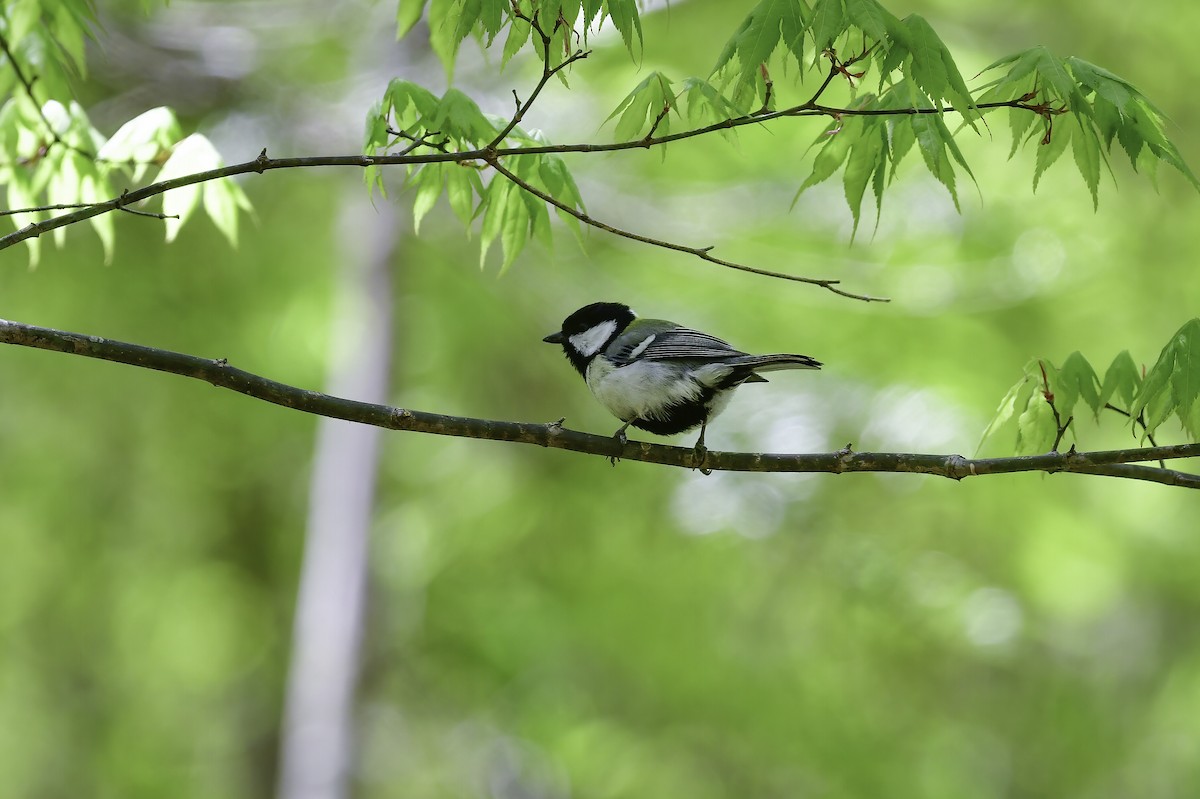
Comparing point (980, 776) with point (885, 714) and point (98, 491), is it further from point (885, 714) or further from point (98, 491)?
point (98, 491)

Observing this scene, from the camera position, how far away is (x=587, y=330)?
3324 millimetres

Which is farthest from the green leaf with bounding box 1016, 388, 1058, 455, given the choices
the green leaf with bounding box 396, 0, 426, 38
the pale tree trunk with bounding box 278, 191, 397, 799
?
the pale tree trunk with bounding box 278, 191, 397, 799

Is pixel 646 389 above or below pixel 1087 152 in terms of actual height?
below

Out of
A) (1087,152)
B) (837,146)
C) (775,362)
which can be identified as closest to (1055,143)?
(1087,152)

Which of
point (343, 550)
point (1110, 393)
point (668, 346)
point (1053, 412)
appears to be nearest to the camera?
point (1110, 393)

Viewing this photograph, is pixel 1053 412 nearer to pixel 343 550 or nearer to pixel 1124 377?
pixel 1124 377

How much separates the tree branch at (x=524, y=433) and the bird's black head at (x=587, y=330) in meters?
1.05

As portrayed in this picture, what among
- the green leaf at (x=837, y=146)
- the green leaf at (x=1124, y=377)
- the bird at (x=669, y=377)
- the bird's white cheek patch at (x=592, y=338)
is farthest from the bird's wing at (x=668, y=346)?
the green leaf at (x=1124, y=377)

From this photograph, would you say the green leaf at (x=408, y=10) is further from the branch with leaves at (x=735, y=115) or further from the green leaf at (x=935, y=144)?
the green leaf at (x=935, y=144)

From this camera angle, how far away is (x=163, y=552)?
26.7ft

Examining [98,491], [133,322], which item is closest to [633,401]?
[133,322]

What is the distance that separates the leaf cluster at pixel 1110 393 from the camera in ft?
6.31

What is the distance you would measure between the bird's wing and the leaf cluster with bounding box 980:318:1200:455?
768mm

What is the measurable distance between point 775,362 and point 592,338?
892mm
